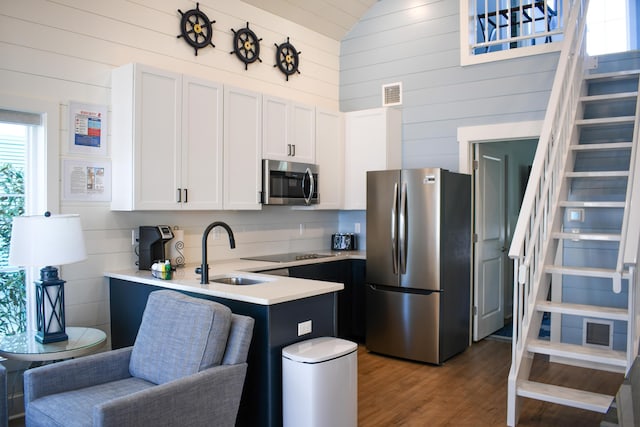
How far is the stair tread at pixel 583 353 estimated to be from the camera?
9.82 feet

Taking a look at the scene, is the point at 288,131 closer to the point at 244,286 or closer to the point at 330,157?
the point at 330,157

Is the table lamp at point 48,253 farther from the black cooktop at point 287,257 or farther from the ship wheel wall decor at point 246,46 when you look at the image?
the ship wheel wall decor at point 246,46

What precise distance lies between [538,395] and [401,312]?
1.56m

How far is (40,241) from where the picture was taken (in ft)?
9.22

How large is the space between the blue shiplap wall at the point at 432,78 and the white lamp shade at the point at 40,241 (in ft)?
11.3

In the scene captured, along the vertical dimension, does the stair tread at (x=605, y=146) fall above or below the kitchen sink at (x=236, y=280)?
above

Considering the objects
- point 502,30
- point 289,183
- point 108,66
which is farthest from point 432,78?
point 108,66

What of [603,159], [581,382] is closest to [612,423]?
[581,382]

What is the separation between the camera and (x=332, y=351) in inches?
105

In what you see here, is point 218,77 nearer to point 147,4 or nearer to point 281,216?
point 147,4

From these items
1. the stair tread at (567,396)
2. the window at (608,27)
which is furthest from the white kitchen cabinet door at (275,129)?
the window at (608,27)

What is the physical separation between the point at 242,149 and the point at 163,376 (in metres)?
2.22

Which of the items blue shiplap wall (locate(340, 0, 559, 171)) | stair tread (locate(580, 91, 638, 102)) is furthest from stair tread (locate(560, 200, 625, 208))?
blue shiplap wall (locate(340, 0, 559, 171))

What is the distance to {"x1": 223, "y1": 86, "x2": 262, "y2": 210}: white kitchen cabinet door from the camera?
4.20 metres
